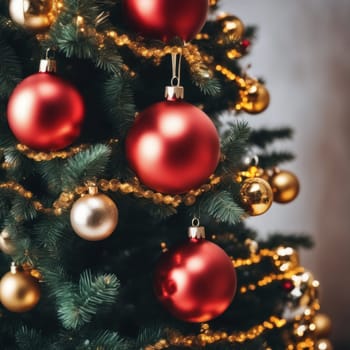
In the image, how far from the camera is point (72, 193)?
0.74 metres

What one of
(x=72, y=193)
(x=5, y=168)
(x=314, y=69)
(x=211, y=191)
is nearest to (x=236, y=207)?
(x=211, y=191)

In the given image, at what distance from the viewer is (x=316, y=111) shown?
1531 mm

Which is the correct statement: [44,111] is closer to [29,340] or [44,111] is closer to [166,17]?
[166,17]

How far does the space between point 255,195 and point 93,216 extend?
26 centimetres

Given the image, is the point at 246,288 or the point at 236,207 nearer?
the point at 236,207

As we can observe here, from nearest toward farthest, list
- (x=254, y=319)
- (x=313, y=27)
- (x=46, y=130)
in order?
(x=46, y=130) → (x=254, y=319) → (x=313, y=27)

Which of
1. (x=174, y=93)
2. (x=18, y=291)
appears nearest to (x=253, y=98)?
(x=174, y=93)

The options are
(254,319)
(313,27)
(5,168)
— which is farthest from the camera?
(313,27)

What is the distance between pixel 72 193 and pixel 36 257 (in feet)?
0.34

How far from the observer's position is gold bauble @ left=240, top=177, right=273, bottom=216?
0.85m

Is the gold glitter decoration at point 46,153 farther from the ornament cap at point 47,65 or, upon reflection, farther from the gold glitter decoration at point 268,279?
the gold glitter decoration at point 268,279

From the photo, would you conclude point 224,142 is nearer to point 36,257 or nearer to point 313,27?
point 36,257

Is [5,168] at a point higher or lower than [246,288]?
higher

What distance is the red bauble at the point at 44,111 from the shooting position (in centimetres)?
70
